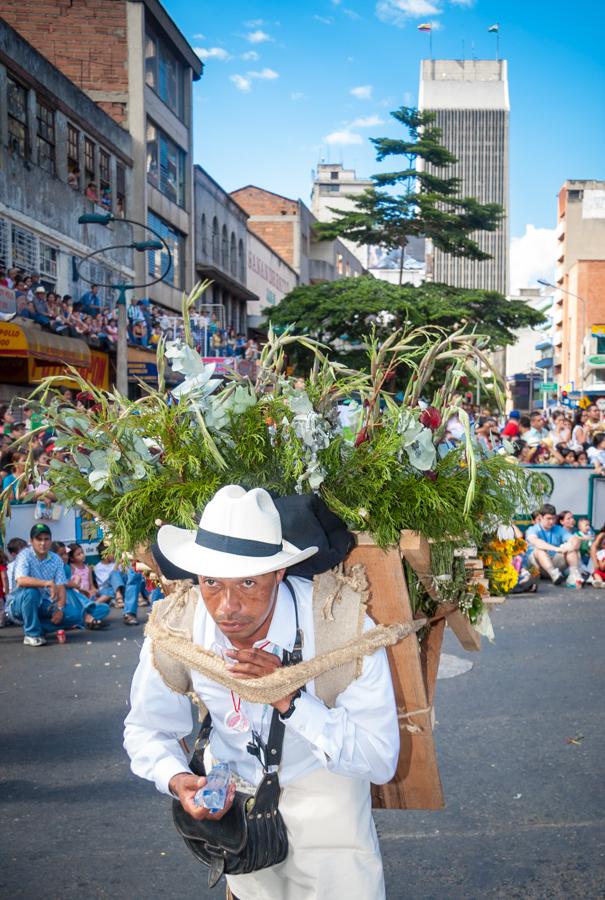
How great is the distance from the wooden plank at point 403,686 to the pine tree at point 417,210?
103ft

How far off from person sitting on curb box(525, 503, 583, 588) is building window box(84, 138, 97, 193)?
1934cm

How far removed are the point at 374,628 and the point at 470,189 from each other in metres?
167

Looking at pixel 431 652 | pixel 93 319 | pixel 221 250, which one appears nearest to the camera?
pixel 431 652

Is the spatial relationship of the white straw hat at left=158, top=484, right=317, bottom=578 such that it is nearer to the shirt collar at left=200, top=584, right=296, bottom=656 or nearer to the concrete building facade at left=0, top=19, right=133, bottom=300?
the shirt collar at left=200, top=584, right=296, bottom=656

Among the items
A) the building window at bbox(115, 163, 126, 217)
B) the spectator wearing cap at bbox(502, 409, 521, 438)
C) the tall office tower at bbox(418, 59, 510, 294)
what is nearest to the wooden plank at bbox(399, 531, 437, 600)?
the spectator wearing cap at bbox(502, 409, 521, 438)

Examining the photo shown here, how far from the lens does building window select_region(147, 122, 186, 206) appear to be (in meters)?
33.6

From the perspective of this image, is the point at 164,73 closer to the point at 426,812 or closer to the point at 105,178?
the point at 105,178

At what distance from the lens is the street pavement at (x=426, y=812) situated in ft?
14.8

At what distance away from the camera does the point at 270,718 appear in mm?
2650

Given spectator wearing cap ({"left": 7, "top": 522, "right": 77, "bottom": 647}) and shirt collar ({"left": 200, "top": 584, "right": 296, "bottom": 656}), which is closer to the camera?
shirt collar ({"left": 200, "top": 584, "right": 296, "bottom": 656})

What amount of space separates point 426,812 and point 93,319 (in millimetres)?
18926

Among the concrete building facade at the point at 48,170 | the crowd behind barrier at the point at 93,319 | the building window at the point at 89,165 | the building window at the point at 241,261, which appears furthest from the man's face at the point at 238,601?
the building window at the point at 241,261

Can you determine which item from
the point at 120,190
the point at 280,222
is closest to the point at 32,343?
the point at 120,190

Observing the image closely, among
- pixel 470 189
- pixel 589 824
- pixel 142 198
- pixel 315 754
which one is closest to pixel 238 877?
pixel 315 754
